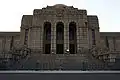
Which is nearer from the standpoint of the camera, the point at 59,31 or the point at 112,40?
the point at 59,31

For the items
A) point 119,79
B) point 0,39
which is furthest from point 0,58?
point 0,39

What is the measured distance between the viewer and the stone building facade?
40.2 m

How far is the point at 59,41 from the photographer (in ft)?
137

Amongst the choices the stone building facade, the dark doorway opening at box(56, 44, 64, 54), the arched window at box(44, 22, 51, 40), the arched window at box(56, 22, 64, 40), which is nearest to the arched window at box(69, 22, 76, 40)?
the stone building facade

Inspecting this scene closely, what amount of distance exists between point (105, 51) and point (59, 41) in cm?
1514

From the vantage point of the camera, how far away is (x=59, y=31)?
1758 inches

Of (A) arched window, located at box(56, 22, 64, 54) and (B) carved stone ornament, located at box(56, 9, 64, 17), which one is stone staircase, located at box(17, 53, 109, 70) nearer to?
(A) arched window, located at box(56, 22, 64, 54)

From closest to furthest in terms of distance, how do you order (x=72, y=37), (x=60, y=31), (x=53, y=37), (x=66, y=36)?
(x=53, y=37)
(x=66, y=36)
(x=72, y=37)
(x=60, y=31)

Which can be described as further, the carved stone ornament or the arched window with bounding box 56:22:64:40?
the arched window with bounding box 56:22:64:40

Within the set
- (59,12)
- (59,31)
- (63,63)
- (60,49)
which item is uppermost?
(59,12)

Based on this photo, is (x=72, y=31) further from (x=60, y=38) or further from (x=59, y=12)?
(x=59, y=12)

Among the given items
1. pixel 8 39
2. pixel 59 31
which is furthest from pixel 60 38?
pixel 8 39

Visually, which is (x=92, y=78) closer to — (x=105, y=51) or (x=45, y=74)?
(x=45, y=74)

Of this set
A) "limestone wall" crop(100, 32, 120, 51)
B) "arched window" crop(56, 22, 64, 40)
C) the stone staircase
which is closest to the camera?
the stone staircase
